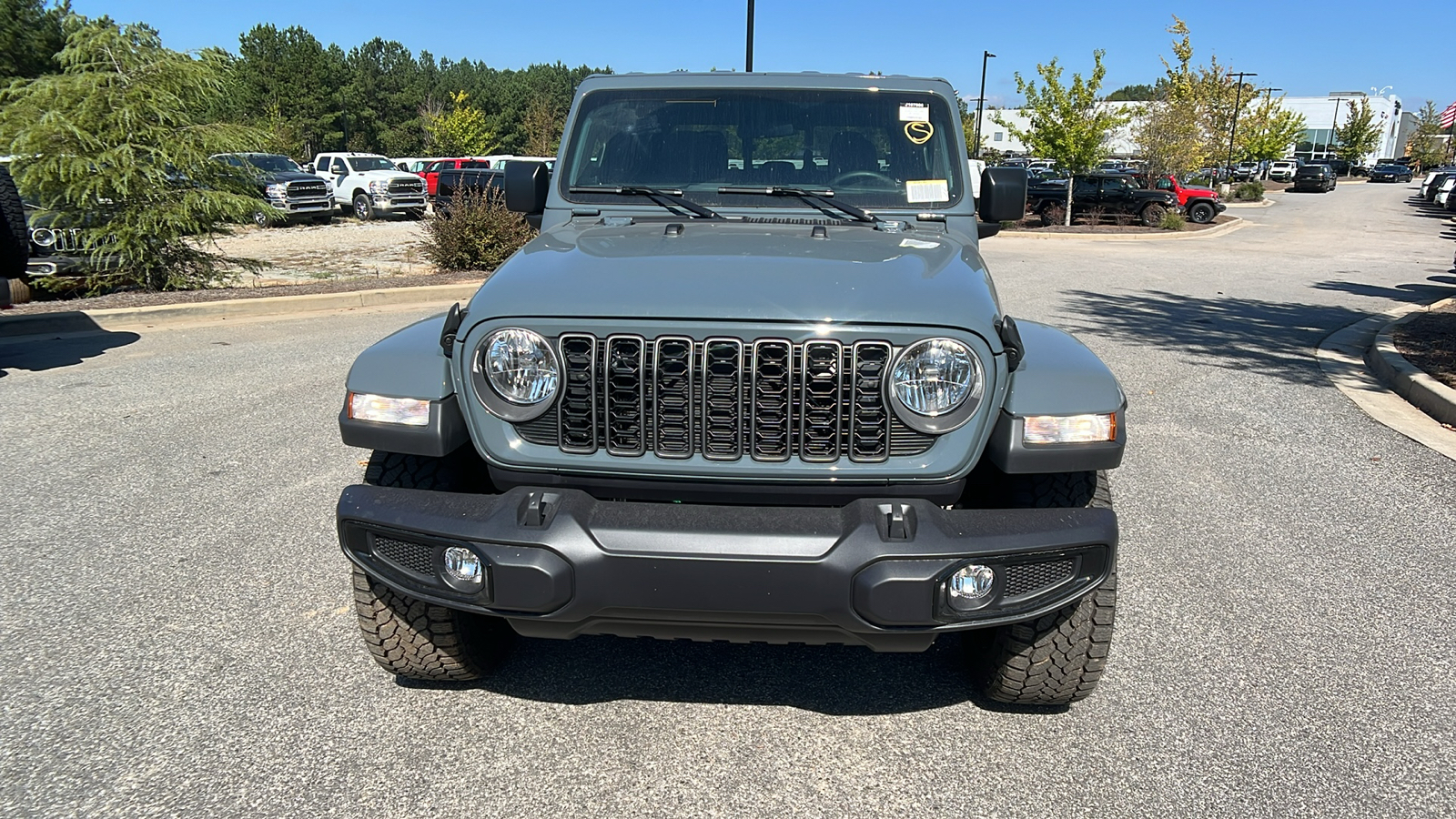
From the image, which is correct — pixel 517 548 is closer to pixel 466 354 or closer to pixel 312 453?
pixel 466 354

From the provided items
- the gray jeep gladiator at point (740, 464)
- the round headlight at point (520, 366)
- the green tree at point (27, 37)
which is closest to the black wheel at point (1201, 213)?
the gray jeep gladiator at point (740, 464)

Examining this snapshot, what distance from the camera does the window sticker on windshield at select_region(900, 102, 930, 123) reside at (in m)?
3.94

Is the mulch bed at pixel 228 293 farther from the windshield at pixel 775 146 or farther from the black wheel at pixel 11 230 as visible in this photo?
the windshield at pixel 775 146

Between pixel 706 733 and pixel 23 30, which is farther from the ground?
pixel 23 30

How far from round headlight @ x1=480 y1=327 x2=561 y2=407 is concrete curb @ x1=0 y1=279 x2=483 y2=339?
6.53m

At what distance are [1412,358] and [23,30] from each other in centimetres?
4633

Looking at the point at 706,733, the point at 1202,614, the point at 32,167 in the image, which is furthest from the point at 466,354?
the point at 32,167

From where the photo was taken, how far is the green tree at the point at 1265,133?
5175 cm

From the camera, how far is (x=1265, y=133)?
5884 cm

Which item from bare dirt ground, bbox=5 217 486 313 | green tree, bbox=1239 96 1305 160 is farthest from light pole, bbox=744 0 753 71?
green tree, bbox=1239 96 1305 160

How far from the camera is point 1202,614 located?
377cm

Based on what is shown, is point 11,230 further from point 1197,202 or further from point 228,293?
point 1197,202

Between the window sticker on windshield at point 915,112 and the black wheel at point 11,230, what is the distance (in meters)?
6.72

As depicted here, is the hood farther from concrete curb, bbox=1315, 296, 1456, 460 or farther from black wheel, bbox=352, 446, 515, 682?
concrete curb, bbox=1315, 296, 1456, 460
